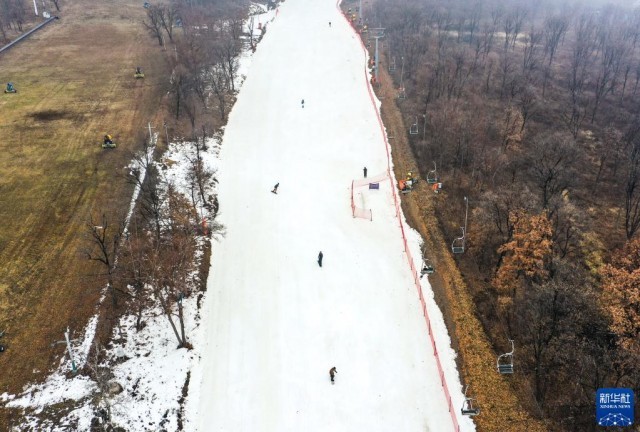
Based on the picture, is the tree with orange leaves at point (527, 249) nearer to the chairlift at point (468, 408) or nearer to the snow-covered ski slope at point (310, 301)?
the snow-covered ski slope at point (310, 301)

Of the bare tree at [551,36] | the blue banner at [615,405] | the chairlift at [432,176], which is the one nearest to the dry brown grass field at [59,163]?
the chairlift at [432,176]

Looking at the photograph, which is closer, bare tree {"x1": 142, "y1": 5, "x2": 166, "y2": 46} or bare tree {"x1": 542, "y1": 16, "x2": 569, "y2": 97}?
bare tree {"x1": 542, "y1": 16, "x2": 569, "y2": 97}

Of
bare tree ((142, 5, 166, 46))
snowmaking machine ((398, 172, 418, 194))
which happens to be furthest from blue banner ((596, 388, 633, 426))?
bare tree ((142, 5, 166, 46))

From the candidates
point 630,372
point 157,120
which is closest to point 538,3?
point 157,120

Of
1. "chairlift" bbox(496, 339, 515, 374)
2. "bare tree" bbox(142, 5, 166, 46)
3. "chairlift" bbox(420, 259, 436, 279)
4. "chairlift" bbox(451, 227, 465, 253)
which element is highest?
"bare tree" bbox(142, 5, 166, 46)

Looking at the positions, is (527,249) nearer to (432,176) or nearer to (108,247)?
(432,176)

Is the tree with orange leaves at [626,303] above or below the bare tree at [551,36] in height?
below

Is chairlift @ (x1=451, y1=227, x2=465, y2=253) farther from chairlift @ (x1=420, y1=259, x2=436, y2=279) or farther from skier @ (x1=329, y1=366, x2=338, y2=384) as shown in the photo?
skier @ (x1=329, y1=366, x2=338, y2=384)

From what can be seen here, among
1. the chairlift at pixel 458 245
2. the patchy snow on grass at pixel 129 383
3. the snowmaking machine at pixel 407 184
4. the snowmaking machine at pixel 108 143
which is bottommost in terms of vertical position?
the patchy snow on grass at pixel 129 383
